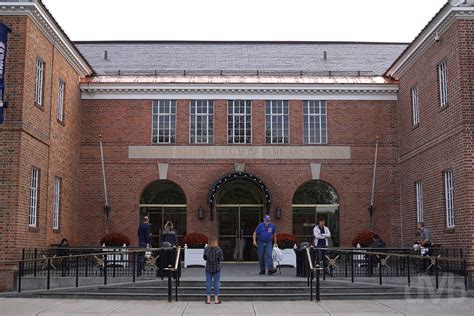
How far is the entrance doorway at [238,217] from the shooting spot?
26031mm

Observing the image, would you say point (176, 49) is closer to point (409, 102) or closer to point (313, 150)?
point (313, 150)

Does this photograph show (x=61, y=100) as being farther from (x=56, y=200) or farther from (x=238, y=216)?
(x=238, y=216)

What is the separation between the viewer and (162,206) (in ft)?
84.9

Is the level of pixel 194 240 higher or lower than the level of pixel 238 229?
lower

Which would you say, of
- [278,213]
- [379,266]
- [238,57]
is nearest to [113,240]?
[278,213]

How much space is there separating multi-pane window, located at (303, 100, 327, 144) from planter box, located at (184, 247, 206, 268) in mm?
6398

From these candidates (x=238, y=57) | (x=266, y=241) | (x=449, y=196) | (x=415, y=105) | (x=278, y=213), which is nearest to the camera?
(x=266, y=241)

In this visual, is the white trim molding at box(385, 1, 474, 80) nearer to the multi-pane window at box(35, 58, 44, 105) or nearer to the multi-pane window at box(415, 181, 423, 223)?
the multi-pane window at box(415, 181, 423, 223)

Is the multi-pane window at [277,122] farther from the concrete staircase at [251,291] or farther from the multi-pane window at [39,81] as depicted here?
the concrete staircase at [251,291]

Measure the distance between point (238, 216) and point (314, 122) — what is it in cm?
486

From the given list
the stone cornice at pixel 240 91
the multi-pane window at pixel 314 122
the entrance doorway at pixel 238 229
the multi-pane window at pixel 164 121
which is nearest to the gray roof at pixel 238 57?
the stone cornice at pixel 240 91

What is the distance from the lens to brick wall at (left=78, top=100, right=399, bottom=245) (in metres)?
25.5

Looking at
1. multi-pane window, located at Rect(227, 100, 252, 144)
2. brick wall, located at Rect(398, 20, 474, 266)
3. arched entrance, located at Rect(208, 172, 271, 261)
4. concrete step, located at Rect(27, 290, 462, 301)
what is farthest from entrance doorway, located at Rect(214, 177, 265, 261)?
concrete step, located at Rect(27, 290, 462, 301)

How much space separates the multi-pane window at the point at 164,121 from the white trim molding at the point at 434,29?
9.04m
